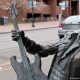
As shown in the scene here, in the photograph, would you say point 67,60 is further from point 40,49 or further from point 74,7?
point 74,7

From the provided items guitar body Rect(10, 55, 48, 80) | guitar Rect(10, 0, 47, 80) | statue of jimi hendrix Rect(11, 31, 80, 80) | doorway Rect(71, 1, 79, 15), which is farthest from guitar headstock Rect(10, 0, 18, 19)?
doorway Rect(71, 1, 79, 15)

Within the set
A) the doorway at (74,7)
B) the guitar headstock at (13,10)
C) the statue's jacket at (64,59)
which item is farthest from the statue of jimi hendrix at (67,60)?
the doorway at (74,7)

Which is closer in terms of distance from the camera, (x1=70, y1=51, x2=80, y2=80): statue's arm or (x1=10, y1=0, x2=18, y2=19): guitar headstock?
(x1=70, y1=51, x2=80, y2=80): statue's arm

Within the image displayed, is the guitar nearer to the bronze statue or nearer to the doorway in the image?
the bronze statue

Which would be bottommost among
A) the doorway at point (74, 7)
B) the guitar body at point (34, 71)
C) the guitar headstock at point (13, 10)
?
the doorway at point (74, 7)

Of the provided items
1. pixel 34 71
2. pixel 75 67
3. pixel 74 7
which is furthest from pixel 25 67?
pixel 74 7

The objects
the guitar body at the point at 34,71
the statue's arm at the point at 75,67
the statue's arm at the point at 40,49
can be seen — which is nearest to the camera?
the statue's arm at the point at 75,67

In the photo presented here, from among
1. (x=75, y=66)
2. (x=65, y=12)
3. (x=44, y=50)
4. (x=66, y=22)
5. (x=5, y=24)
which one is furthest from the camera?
(x=65, y=12)

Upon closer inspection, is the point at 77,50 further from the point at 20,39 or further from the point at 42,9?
the point at 42,9

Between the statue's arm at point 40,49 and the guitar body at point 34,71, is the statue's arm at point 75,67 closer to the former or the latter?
the guitar body at point 34,71

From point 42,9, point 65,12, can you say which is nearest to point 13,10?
point 42,9

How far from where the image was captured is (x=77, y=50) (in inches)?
103

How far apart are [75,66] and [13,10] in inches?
23.1

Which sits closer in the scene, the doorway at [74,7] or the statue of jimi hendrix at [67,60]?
the statue of jimi hendrix at [67,60]
